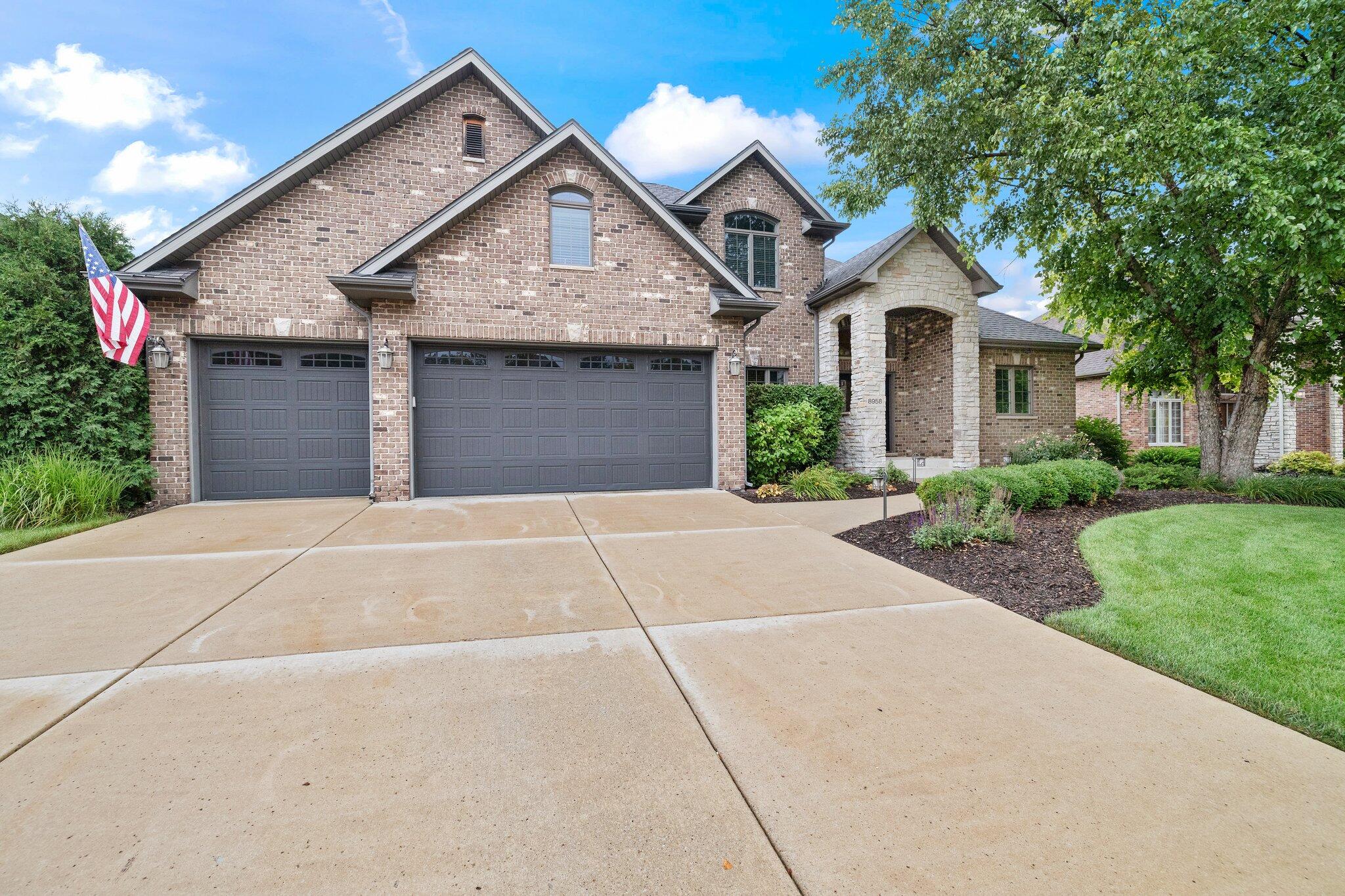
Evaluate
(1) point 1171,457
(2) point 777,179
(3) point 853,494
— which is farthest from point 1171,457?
(2) point 777,179

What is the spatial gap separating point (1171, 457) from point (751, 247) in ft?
41.4

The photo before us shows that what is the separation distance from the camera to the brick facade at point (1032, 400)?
1461 cm

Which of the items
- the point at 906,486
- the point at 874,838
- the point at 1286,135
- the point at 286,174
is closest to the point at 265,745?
the point at 874,838

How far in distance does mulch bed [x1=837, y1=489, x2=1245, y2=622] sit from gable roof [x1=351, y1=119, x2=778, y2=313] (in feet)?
17.6

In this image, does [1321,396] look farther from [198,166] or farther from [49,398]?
[198,166]

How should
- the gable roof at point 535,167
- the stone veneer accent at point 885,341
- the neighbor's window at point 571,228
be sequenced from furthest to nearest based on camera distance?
the stone veneer accent at point 885,341 < the neighbor's window at point 571,228 < the gable roof at point 535,167

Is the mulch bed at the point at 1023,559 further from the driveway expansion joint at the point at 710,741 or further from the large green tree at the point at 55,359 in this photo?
the large green tree at the point at 55,359

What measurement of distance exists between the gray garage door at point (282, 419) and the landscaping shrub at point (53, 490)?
1.32 m

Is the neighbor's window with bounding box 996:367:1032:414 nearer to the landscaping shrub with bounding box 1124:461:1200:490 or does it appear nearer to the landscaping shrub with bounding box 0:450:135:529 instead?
the landscaping shrub with bounding box 1124:461:1200:490

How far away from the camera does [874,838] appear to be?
74.9 inches

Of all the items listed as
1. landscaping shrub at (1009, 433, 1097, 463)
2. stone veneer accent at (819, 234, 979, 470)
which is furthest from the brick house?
landscaping shrub at (1009, 433, 1097, 463)

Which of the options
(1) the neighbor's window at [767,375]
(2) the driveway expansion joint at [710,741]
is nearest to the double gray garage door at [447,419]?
(1) the neighbor's window at [767,375]

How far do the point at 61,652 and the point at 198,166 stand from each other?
2799 cm

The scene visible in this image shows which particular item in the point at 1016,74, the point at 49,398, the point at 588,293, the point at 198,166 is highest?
the point at 198,166
